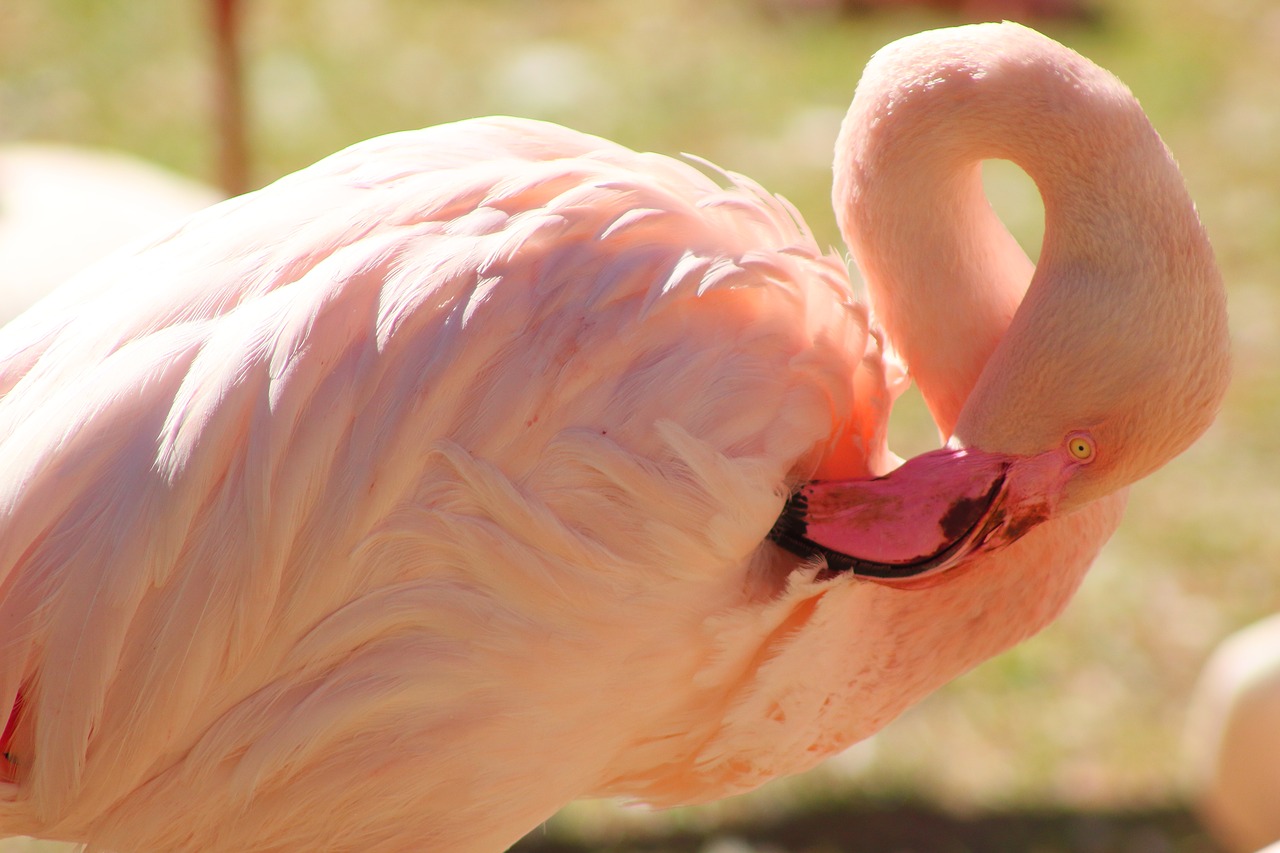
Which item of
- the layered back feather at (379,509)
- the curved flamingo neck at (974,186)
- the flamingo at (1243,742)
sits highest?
the curved flamingo neck at (974,186)

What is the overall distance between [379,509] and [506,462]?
191 millimetres

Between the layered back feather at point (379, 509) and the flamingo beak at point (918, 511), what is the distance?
0.08 metres

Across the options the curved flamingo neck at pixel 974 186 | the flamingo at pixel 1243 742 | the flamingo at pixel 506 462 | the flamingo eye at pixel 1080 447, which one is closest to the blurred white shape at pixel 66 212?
the flamingo at pixel 506 462

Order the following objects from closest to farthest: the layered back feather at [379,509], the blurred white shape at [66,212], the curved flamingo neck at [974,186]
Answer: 1. the layered back feather at [379,509]
2. the curved flamingo neck at [974,186]
3. the blurred white shape at [66,212]

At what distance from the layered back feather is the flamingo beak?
77mm

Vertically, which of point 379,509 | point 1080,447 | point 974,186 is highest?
point 974,186

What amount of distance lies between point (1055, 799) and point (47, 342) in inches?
A: 106

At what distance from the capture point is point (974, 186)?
2.27 m

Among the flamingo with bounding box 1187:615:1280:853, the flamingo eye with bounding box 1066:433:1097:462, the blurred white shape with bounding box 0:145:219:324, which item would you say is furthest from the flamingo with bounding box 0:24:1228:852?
the flamingo with bounding box 1187:615:1280:853

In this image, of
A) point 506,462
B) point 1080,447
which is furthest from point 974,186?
point 506,462

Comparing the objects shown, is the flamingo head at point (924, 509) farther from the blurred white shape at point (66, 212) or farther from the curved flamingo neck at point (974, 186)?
the blurred white shape at point (66, 212)

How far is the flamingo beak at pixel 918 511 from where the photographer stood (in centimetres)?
208

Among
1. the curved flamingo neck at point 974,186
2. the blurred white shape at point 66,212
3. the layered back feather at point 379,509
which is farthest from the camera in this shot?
the blurred white shape at point 66,212

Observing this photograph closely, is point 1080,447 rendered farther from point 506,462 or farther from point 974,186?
point 506,462
